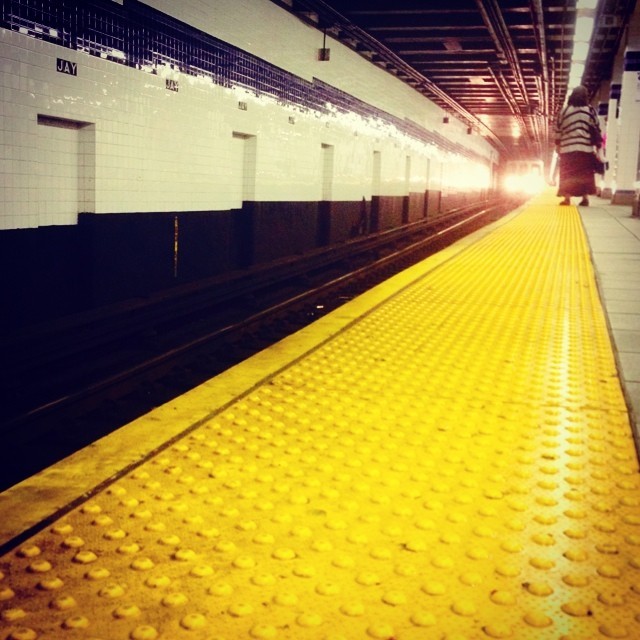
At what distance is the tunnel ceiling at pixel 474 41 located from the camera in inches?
544

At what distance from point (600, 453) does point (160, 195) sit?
692cm

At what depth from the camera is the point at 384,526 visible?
98.7 inches

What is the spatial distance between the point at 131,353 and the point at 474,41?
14658mm

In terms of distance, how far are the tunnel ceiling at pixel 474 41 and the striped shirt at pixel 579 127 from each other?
2.08 m

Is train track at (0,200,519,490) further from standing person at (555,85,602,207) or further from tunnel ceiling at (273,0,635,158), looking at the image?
standing person at (555,85,602,207)

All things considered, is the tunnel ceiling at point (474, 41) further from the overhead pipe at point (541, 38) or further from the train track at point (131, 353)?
the train track at point (131, 353)

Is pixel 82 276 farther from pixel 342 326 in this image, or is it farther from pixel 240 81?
pixel 240 81

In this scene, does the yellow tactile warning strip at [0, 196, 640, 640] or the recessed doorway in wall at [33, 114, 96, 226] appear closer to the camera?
the yellow tactile warning strip at [0, 196, 640, 640]

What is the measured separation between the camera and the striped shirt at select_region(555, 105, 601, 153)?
16438mm

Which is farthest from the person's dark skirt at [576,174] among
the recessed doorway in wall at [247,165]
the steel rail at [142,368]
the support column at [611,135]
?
the steel rail at [142,368]

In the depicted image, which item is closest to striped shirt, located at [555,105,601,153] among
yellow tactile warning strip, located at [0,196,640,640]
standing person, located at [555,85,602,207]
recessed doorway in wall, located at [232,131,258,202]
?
standing person, located at [555,85,602,207]

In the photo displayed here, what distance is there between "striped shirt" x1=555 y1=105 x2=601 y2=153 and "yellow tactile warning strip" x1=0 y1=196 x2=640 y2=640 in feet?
44.4

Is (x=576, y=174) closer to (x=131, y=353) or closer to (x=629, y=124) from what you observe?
(x=629, y=124)

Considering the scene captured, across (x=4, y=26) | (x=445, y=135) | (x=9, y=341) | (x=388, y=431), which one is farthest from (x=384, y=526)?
(x=445, y=135)
